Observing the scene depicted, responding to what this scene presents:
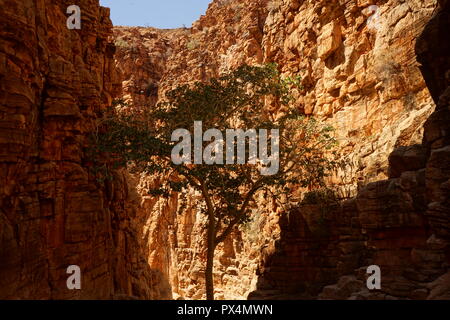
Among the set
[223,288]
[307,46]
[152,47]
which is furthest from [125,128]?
[152,47]

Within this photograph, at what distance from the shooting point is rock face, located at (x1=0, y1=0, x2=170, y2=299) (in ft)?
30.3

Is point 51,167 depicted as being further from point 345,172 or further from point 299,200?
point 345,172

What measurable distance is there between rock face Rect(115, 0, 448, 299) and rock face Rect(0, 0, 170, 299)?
380 centimetres

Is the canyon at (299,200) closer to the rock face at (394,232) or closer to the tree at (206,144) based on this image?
the rock face at (394,232)

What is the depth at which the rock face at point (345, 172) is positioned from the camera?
36.3ft

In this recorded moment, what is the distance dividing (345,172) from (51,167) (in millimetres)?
13819

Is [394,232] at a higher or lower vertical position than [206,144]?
lower

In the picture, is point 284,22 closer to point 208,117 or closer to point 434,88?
point 208,117

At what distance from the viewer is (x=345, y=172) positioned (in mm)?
18141

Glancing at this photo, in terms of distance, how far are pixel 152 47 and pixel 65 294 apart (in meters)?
39.3

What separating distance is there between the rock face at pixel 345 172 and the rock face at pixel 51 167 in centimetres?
380

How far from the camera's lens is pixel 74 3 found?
1427 centimetres

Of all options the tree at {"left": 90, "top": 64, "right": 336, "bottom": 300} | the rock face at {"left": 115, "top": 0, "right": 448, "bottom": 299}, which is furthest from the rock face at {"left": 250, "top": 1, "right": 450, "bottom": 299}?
the tree at {"left": 90, "top": 64, "right": 336, "bottom": 300}

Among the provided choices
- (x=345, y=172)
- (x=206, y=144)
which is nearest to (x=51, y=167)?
(x=206, y=144)
